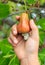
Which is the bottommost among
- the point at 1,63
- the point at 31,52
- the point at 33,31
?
the point at 1,63

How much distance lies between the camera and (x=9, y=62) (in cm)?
206

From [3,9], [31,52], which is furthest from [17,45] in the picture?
[3,9]

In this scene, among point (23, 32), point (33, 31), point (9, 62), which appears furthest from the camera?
point (9, 62)

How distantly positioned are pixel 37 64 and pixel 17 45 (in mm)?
153

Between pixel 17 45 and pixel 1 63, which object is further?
pixel 1 63

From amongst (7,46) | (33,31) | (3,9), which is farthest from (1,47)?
(33,31)

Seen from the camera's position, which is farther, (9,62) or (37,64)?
(9,62)

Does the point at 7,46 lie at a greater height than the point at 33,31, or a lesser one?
lesser

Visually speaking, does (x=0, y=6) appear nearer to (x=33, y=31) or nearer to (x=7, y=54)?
(x=7, y=54)

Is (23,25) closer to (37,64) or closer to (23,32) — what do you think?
(23,32)

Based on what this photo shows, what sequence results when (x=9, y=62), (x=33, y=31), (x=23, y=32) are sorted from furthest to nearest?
(x=9, y=62), (x=33, y=31), (x=23, y=32)

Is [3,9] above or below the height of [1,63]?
above

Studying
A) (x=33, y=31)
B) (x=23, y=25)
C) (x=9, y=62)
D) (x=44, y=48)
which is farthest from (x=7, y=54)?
(x=23, y=25)

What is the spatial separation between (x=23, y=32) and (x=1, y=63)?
583 mm
